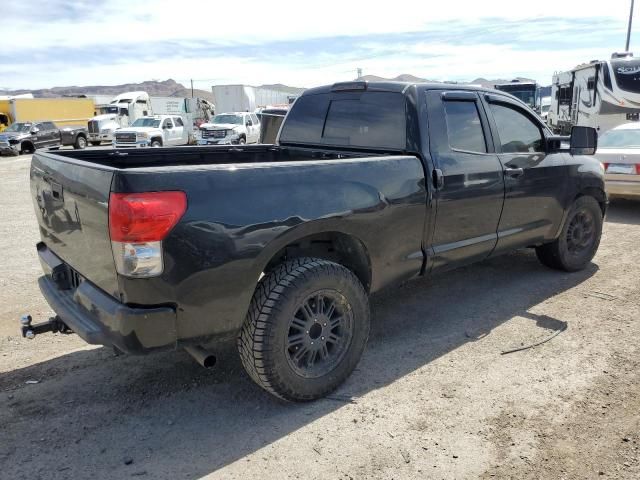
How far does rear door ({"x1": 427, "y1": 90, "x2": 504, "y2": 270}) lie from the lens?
12.8 ft

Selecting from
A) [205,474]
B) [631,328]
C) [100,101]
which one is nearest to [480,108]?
[631,328]

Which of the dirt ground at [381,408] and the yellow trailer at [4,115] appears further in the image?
the yellow trailer at [4,115]

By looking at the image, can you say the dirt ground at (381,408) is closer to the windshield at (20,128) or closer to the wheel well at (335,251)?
the wheel well at (335,251)

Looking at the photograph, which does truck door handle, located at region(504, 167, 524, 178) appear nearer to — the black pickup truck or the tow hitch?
the black pickup truck

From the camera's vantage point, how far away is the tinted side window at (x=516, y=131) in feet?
14.9

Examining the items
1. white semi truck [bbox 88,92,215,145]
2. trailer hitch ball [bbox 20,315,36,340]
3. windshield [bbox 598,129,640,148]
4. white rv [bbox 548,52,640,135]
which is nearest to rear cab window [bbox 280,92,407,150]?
trailer hitch ball [bbox 20,315,36,340]

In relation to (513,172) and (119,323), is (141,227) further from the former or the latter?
(513,172)

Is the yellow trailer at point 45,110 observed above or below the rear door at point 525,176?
above

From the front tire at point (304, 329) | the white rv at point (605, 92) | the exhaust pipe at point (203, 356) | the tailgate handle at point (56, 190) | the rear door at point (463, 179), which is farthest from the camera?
the white rv at point (605, 92)

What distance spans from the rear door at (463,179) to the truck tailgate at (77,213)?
7.47ft

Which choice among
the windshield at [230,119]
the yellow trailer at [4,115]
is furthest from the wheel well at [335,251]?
the yellow trailer at [4,115]

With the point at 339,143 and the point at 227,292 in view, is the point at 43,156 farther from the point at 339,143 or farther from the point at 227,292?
the point at 339,143

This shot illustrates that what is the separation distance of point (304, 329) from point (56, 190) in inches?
66.8

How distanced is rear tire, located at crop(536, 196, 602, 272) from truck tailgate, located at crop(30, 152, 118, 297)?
14.5 feet
